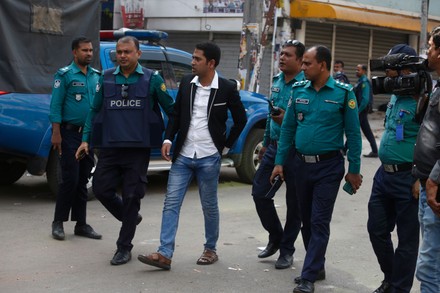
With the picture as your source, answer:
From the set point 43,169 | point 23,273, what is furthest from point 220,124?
point 43,169

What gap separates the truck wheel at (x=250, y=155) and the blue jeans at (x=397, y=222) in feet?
16.9

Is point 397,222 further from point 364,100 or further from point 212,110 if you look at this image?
point 364,100

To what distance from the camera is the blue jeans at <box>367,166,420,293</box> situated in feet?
17.5

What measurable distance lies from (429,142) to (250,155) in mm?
6424

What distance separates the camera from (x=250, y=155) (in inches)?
422

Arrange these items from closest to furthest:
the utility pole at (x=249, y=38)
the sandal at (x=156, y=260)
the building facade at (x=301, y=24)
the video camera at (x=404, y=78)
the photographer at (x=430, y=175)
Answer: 1. the photographer at (x=430, y=175)
2. the video camera at (x=404, y=78)
3. the sandal at (x=156, y=260)
4. the utility pole at (x=249, y=38)
5. the building facade at (x=301, y=24)

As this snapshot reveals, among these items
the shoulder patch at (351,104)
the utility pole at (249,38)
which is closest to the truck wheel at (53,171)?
the shoulder patch at (351,104)

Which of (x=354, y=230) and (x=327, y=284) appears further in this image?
(x=354, y=230)

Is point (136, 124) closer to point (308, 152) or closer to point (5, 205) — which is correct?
point (308, 152)

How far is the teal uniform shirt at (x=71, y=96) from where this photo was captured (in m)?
7.18

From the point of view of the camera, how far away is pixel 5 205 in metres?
8.91

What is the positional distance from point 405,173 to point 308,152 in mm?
795

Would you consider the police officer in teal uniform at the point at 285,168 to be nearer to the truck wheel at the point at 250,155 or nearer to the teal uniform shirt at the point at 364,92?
the truck wheel at the point at 250,155

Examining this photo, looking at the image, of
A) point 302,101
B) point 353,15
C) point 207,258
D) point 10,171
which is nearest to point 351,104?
Answer: point 302,101
